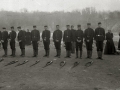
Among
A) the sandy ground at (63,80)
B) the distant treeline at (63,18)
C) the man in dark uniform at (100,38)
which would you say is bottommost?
the sandy ground at (63,80)

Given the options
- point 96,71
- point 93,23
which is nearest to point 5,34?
point 96,71

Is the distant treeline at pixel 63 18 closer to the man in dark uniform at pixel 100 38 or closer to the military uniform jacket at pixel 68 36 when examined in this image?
the military uniform jacket at pixel 68 36

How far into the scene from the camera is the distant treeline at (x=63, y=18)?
127ft

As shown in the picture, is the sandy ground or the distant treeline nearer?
Result: the sandy ground

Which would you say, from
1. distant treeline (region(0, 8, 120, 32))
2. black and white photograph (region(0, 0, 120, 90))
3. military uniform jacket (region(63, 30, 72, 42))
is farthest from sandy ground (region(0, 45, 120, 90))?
distant treeline (region(0, 8, 120, 32))

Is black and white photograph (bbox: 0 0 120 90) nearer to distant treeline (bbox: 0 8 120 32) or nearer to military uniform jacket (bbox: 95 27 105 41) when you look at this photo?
military uniform jacket (bbox: 95 27 105 41)

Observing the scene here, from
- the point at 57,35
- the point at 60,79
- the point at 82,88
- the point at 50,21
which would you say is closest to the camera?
the point at 82,88

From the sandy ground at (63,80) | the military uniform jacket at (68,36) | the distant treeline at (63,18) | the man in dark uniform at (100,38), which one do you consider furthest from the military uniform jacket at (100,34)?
the distant treeline at (63,18)

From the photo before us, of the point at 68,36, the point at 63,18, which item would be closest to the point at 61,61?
the point at 68,36

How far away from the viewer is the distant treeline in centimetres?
3864

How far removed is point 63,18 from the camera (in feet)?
132

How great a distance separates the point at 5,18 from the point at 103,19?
71.6ft

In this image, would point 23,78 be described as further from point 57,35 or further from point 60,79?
point 57,35

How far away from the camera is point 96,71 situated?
7879 millimetres
